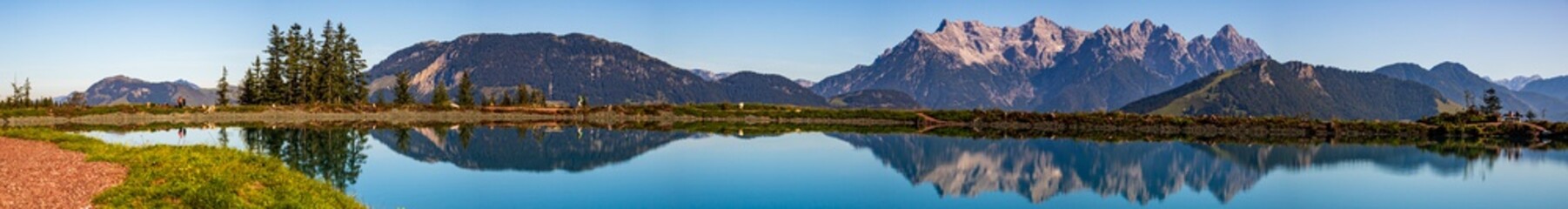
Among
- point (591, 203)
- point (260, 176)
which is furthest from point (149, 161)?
point (591, 203)

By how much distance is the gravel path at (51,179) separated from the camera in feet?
70.6

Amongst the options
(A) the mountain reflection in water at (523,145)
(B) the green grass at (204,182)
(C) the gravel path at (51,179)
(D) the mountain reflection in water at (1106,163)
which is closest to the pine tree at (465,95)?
(A) the mountain reflection in water at (523,145)

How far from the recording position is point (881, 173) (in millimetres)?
46156

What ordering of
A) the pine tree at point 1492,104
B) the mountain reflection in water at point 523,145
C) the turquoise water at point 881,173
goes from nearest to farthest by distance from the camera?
the turquoise water at point 881,173
the mountain reflection in water at point 523,145
the pine tree at point 1492,104

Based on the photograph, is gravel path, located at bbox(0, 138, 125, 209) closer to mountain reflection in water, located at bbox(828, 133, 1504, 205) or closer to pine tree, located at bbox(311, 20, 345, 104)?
mountain reflection in water, located at bbox(828, 133, 1504, 205)

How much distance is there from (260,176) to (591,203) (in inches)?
368

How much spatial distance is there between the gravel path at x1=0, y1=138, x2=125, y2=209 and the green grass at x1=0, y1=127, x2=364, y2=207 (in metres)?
0.44

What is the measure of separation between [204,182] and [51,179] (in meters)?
4.09

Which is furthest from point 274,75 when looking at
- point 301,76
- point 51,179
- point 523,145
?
point 51,179

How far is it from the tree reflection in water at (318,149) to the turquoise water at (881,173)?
0.55 ft

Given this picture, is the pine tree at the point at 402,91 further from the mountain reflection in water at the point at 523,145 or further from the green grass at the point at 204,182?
the green grass at the point at 204,182

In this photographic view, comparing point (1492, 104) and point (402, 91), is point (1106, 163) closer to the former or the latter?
point (1492, 104)

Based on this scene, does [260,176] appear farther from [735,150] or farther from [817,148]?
[817,148]

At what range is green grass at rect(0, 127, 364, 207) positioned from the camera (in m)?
22.4
